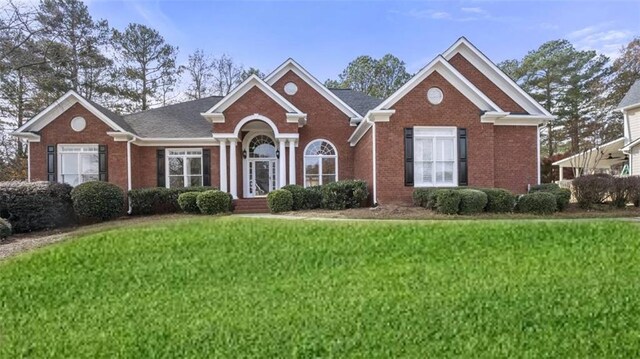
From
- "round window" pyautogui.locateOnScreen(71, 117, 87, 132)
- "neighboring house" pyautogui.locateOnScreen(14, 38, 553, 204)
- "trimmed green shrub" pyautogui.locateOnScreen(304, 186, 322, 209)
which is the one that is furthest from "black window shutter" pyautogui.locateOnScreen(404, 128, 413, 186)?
"round window" pyautogui.locateOnScreen(71, 117, 87, 132)

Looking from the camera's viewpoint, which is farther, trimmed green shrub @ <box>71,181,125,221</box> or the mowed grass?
trimmed green shrub @ <box>71,181,125,221</box>

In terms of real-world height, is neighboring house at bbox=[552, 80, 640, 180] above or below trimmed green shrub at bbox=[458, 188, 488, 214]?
above

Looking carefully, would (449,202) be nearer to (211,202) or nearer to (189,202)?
(211,202)

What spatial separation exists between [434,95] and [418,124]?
118 cm

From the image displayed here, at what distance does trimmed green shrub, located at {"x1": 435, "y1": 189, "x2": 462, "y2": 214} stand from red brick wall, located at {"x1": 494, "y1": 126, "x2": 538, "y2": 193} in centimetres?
495

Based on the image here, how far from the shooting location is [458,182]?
48.0ft

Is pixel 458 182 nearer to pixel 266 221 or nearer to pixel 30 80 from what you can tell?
pixel 266 221

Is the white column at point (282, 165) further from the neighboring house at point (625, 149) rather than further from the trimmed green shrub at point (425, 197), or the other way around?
the neighboring house at point (625, 149)

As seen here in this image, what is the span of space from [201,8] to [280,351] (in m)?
13.7

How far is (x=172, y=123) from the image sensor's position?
19.5 meters

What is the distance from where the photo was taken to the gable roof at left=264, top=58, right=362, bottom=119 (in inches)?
741

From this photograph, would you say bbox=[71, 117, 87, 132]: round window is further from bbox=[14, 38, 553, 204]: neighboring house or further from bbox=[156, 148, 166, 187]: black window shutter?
bbox=[156, 148, 166, 187]: black window shutter

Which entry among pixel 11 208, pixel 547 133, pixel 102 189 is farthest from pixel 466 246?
pixel 547 133

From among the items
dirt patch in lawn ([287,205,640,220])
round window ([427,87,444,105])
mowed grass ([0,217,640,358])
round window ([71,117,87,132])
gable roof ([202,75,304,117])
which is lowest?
mowed grass ([0,217,640,358])
